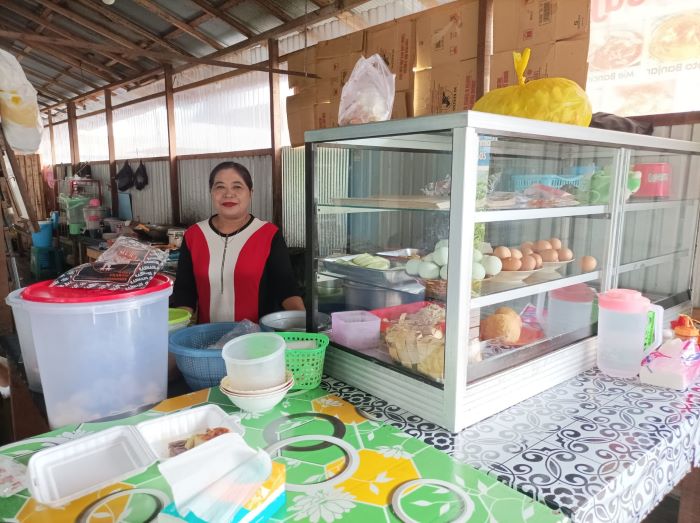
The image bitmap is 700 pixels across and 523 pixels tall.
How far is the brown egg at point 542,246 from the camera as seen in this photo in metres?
1.67

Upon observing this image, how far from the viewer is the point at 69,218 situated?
29.7 ft

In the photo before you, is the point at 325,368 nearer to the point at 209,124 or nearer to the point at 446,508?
the point at 446,508

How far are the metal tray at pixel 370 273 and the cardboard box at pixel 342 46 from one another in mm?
3201

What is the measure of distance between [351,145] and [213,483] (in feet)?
3.49

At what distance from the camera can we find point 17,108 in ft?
7.26

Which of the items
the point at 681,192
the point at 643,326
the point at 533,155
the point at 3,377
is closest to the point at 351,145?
the point at 533,155

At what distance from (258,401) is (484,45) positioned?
295cm

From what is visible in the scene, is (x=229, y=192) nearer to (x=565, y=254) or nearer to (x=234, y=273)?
(x=234, y=273)

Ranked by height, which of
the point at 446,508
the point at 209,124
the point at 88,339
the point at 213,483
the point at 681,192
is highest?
the point at 209,124

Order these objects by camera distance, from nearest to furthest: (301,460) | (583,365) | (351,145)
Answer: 1. (301,460)
2. (351,145)
3. (583,365)

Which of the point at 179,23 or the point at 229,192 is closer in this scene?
the point at 229,192

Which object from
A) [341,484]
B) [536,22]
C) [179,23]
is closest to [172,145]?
[179,23]

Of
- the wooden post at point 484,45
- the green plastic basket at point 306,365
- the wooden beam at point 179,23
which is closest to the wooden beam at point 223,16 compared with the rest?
the wooden beam at point 179,23

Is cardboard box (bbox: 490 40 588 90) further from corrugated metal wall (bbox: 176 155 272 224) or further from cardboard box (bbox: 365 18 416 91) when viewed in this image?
corrugated metal wall (bbox: 176 155 272 224)
